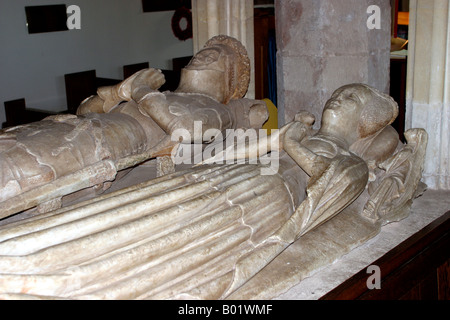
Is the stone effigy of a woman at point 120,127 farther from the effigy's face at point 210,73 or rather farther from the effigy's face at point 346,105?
the effigy's face at point 346,105

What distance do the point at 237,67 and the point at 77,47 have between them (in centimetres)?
478

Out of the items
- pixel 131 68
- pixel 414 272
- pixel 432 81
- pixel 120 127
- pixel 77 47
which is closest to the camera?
pixel 414 272

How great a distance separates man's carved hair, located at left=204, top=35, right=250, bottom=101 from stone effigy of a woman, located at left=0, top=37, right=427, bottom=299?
0.40 m

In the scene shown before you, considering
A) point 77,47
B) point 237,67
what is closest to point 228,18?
point 237,67

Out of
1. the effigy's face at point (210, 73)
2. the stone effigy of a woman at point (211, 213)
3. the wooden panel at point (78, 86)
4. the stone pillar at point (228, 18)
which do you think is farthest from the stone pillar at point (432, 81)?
the wooden panel at point (78, 86)

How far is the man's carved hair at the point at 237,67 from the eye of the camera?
408 cm

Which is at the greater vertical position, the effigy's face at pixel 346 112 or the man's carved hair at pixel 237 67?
the man's carved hair at pixel 237 67

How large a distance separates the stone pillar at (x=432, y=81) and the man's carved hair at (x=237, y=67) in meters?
1.14

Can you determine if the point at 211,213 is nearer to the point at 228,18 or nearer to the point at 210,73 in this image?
the point at 210,73

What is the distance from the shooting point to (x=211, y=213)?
2.62m

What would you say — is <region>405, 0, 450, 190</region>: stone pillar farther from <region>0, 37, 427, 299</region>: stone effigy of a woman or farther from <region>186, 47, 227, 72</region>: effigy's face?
<region>186, 47, 227, 72</region>: effigy's face

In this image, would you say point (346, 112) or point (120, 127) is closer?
point (346, 112)
